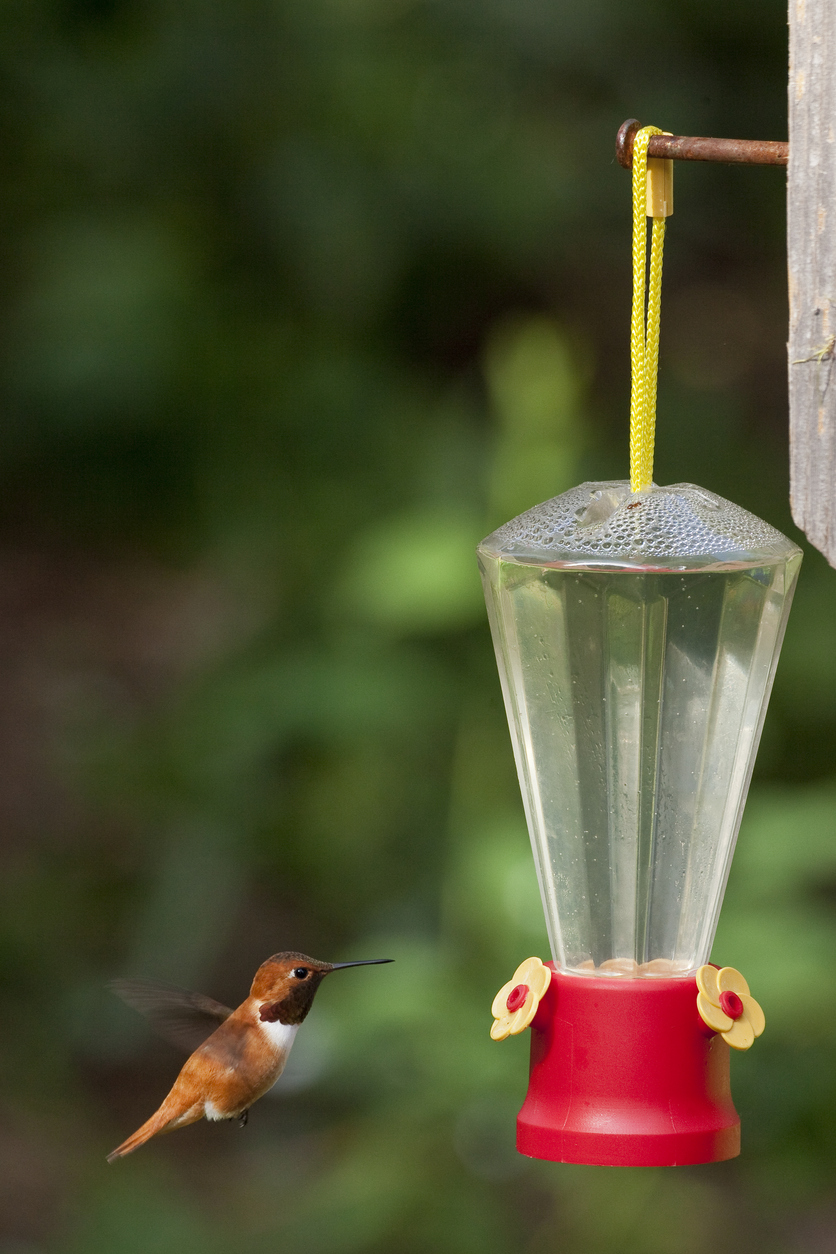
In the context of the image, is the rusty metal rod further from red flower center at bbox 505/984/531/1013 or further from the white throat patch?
the white throat patch

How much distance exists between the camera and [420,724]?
2902 mm

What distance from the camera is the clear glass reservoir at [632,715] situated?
1.19m

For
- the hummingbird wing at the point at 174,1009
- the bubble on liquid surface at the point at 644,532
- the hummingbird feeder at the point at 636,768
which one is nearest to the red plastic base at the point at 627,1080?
the hummingbird feeder at the point at 636,768

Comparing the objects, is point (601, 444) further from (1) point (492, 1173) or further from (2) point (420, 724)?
(1) point (492, 1173)

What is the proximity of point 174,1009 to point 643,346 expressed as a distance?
37.1 inches

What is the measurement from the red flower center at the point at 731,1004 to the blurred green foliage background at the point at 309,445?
67.2 inches

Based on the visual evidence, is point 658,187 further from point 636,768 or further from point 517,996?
point 517,996

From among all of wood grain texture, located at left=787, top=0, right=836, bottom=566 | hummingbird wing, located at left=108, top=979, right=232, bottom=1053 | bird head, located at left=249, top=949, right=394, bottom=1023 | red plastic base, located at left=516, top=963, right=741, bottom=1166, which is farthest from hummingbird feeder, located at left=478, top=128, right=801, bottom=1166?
hummingbird wing, located at left=108, top=979, right=232, bottom=1053

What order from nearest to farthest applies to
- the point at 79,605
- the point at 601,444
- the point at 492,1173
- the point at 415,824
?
1. the point at 492,1173
2. the point at 415,824
3. the point at 601,444
4. the point at 79,605

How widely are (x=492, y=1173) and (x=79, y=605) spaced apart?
122 inches

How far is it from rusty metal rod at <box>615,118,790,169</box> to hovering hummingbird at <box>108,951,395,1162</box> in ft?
2.95

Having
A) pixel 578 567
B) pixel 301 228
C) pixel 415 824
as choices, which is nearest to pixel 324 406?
pixel 301 228

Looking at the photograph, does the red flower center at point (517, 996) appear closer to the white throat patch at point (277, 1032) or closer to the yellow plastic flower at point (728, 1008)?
the yellow plastic flower at point (728, 1008)

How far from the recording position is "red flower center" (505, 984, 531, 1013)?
45.1 inches
